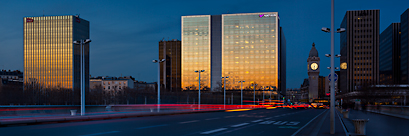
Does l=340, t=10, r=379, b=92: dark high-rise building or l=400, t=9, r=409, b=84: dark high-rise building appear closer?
l=400, t=9, r=409, b=84: dark high-rise building

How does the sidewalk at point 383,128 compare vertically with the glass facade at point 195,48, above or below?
below

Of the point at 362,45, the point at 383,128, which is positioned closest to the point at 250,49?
the point at 362,45

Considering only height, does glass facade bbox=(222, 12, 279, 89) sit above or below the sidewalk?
above

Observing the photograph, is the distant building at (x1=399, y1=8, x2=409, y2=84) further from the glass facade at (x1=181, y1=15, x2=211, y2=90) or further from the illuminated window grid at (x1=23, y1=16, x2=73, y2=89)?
the illuminated window grid at (x1=23, y1=16, x2=73, y2=89)

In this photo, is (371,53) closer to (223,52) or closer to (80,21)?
(223,52)

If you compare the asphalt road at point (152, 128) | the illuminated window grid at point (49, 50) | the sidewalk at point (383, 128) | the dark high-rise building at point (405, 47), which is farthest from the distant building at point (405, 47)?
the asphalt road at point (152, 128)

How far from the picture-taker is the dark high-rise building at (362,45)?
192125mm

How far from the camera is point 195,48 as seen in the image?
163750 millimetres

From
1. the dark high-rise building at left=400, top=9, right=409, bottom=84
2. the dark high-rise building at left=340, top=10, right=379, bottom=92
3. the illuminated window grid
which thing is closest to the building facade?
the dark high-rise building at left=400, top=9, right=409, bottom=84

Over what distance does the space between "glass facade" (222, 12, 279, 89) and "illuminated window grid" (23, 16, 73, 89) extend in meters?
78.1

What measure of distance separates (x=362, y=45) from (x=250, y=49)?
73.6 m

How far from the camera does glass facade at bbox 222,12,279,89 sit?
16012cm

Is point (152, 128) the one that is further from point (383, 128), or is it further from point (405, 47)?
point (405, 47)

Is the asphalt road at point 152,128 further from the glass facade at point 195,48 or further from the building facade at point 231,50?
the glass facade at point 195,48
